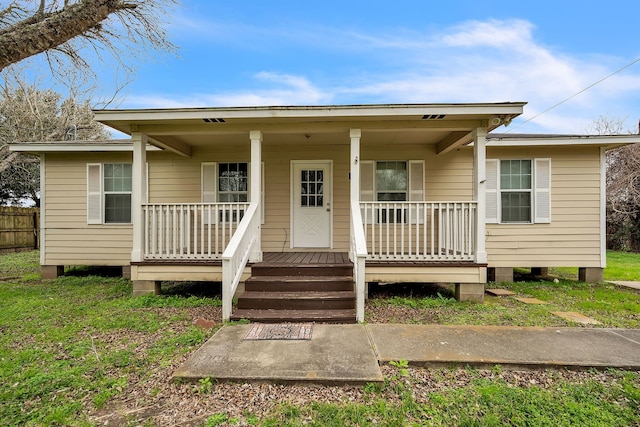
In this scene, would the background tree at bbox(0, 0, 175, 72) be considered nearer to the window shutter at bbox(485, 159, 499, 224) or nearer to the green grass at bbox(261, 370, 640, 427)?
the green grass at bbox(261, 370, 640, 427)

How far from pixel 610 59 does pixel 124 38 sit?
16711 mm

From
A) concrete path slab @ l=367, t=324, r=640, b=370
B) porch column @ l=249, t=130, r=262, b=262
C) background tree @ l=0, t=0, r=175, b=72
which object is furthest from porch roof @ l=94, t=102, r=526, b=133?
concrete path slab @ l=367, t=324, r=640, b=370

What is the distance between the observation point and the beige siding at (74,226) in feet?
22.6

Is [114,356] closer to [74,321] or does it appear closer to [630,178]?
[74,321]

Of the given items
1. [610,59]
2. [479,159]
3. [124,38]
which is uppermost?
[610,59]

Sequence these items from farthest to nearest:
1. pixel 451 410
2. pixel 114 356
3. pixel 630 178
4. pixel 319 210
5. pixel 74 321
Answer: pixel 630 178 < pixel 319 210 < pixel 74 321 < pixel 114 356 < pixel 451 410

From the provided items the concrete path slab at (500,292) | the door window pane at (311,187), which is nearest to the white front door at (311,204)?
the door window pane at (311,187)

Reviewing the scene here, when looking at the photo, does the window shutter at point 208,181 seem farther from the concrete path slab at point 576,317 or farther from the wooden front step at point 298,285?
the concrete path slab at point 576,317

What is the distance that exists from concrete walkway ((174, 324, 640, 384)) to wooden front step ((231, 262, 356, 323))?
1.20ft

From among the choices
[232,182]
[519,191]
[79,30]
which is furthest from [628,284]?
[79,30]

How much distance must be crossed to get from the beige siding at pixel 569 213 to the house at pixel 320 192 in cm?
2

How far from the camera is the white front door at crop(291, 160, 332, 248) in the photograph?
657 cm

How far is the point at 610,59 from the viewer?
1257 cm

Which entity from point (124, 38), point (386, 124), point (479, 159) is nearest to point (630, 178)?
point (479, 159)
